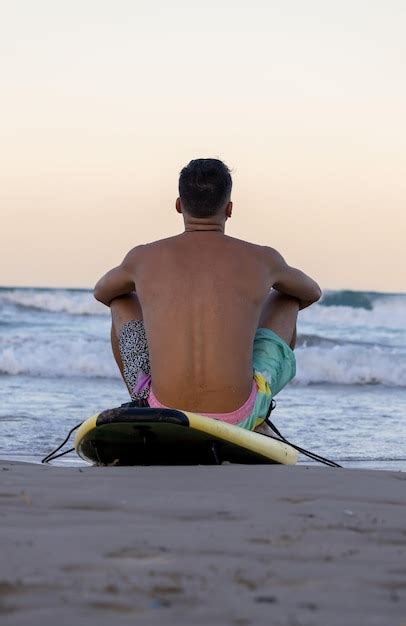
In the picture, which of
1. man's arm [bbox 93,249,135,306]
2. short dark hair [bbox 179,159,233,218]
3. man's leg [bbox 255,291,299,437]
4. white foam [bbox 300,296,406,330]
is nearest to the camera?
short dark hair [bbox 179,159,233,218]

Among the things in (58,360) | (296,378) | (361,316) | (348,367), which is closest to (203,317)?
(296,378)

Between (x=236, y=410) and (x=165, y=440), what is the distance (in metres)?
0.46

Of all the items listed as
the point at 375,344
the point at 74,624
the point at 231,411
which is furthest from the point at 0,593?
the point at 375,344

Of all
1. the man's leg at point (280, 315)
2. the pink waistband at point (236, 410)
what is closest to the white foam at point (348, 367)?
the man's leg at point (280, 315)

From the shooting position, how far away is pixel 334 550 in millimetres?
2129

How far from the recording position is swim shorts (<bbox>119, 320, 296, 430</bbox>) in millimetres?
4142

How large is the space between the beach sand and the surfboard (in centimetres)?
36

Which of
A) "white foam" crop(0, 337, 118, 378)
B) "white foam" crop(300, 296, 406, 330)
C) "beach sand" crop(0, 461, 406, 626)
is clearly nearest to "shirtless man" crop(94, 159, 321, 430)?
"beach sand" crop(0, 461, 406, 626)

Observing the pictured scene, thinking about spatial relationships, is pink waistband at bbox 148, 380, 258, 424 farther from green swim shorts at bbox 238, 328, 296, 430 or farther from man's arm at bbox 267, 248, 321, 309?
man's arm at bbox 267, 248, 321, 309

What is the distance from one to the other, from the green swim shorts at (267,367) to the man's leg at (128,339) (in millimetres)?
440

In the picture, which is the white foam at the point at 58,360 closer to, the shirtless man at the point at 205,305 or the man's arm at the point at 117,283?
the man's arm at the point at 117,283

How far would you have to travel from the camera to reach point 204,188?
3975 mm

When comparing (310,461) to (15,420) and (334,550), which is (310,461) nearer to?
(15,420)

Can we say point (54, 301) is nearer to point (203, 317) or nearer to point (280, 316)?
point (280, 316)
